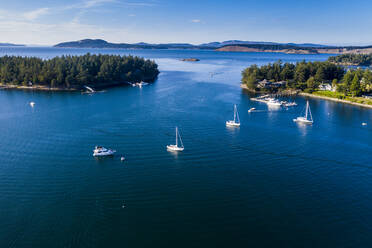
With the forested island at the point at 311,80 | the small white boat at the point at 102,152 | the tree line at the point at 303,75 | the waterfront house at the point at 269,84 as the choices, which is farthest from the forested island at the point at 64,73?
the small white boat at the point at 102,152

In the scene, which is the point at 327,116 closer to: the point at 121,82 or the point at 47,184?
→ the point at 47,184

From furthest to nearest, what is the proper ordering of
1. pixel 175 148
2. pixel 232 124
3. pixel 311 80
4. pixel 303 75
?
1. pixel 303 75
2. pixel 311 80
3. pixel 232 124
4. pixel 175 148

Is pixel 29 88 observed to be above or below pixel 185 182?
above

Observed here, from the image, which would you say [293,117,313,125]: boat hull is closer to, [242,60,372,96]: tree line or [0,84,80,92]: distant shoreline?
[242,60,372,96]: tree line

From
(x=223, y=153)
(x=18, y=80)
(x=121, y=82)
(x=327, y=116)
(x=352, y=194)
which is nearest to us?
(x=352, y=194)

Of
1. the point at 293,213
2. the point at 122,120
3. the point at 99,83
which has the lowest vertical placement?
the point at 293,213

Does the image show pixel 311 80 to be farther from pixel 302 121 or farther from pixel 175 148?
pixel 175 148

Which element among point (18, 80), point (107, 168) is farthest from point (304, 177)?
point (18, 80)

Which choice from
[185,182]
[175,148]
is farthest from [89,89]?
[185,182]

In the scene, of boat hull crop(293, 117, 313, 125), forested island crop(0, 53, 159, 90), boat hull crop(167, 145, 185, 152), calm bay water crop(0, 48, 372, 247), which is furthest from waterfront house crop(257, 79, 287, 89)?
boat hull crop(167, 145, 185, 152)
